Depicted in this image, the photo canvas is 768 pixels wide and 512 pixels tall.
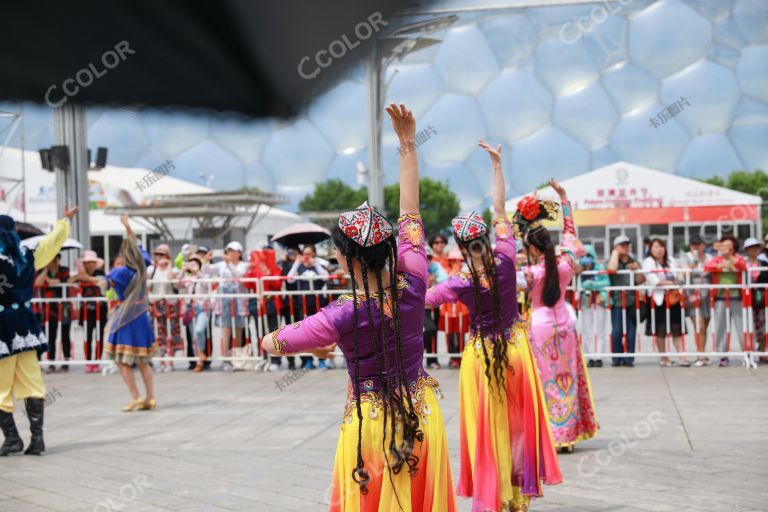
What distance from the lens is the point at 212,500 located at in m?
5.43

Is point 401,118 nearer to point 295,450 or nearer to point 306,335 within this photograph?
point 306,335

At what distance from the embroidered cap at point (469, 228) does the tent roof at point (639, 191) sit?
18745 millimetres

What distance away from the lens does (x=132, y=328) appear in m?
8.84

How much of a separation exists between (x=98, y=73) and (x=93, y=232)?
88.6 ft

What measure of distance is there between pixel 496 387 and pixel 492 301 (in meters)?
0.48

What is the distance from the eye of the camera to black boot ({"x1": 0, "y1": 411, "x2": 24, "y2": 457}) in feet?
22.8

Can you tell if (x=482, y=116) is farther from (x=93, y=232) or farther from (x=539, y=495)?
(x=539, y=495)

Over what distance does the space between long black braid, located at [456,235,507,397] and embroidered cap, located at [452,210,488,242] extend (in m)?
0.03

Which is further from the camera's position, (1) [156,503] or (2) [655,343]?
(2) [655,343]

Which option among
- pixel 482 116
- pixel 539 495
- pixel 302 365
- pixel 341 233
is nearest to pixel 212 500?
Answer: pixel 539 495

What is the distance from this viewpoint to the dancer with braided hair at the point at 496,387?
4.97 metres

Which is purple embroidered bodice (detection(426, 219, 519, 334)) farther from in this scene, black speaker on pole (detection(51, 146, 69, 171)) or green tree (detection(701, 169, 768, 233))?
green tree (detection(701, 169, 768, 233))

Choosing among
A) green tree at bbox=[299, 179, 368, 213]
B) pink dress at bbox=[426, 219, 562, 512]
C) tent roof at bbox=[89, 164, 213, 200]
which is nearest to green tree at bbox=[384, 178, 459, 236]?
green tree at bbox=[299, 179, 368, 213]

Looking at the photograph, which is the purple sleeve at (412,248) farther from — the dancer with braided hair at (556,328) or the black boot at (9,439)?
the black boot at (9,439)
